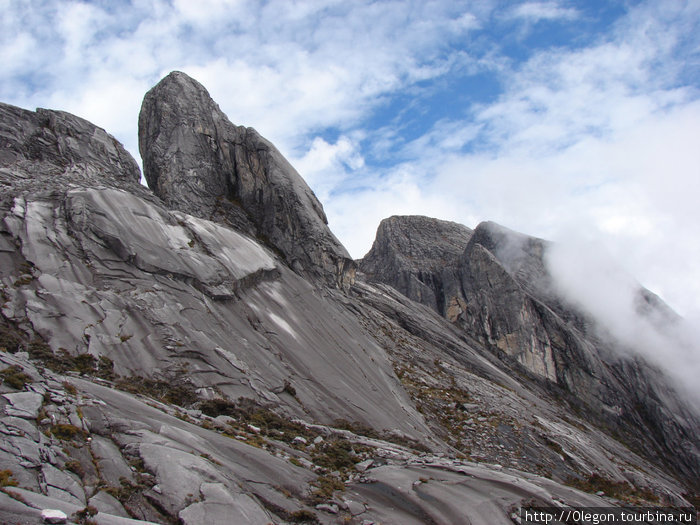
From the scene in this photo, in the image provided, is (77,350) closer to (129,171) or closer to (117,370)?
(117,370)

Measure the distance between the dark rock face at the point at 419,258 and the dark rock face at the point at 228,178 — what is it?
4091cm

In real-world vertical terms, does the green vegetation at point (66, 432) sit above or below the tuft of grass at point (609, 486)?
above

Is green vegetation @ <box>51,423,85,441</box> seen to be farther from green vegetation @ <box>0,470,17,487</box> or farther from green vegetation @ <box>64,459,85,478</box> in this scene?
green vegetation @ <box>0,470,17,487</box>

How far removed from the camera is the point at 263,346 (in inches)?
1346

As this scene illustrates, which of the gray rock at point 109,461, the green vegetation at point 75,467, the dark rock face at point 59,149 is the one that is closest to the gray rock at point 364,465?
the gray rock at point 109,461

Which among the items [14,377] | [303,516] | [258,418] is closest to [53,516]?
[303,516]

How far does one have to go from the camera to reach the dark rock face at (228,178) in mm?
55250

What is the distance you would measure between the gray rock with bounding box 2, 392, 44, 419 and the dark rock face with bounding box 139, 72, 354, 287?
3867cm

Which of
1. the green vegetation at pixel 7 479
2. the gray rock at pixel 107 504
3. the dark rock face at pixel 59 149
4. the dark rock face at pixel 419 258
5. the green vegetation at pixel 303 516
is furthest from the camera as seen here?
the dark rock face at pixel 419 258

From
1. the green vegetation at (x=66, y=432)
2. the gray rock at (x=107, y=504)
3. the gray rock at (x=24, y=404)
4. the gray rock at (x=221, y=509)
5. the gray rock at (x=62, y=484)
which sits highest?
the gray rock at (x=24, y=404)

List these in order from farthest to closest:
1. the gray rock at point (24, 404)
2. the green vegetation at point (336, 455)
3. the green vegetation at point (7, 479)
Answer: the green vegetation at point (336, 455) < the gray rock at point (24, 404) < the green vegetation at point (7, 479)

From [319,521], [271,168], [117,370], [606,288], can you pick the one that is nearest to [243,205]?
[271,168]

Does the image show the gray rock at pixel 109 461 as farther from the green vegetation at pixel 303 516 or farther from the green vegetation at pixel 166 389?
the green vegetation at pixel 166 389

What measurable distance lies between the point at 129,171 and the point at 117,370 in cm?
3922
